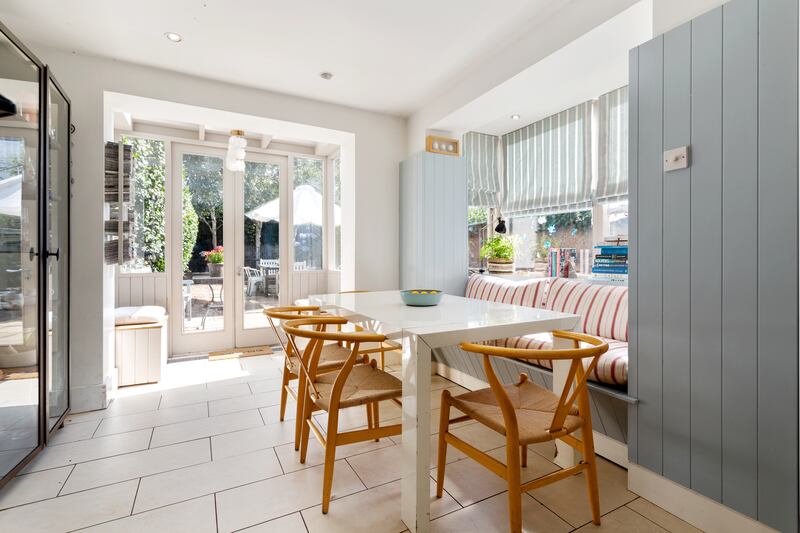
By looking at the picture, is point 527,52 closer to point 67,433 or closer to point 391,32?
point 391,32

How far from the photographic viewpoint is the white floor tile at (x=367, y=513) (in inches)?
61.1

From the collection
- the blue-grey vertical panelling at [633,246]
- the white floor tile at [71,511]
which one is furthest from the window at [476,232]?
the white floor tile at [71,511]

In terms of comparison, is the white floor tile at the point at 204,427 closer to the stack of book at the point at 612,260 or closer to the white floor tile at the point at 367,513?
the white floor tile at the point at 367,513

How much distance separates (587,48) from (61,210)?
348 centimetres

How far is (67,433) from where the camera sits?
7.88ft

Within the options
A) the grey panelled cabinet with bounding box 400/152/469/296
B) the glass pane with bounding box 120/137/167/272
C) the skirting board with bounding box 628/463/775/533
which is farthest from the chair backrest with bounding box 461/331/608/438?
the glass pane with bounding box 120/137/167/272

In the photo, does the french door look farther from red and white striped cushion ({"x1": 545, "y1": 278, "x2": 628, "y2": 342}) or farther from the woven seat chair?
red and white striped cushion ({"x1": 545, "y1": 278, "x2": 628, "y2": 342})

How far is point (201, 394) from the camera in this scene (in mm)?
3090

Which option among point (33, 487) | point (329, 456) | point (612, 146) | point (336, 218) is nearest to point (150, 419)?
point (33, 487)

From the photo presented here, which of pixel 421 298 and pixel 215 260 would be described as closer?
pixel 421 298

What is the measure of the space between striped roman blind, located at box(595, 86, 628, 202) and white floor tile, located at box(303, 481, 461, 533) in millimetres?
2659

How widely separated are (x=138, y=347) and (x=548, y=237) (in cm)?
385

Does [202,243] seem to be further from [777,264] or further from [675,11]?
[777,264]

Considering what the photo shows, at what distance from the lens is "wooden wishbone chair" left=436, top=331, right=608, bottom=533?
130 centimetres
